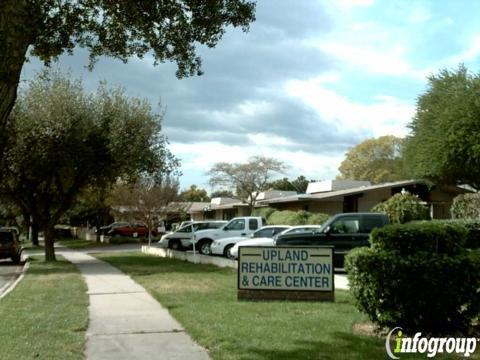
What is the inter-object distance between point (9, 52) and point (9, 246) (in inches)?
945

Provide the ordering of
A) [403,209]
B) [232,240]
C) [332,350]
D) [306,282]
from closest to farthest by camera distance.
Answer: [332,350] → [306,282] → [232,240] → [403,209]

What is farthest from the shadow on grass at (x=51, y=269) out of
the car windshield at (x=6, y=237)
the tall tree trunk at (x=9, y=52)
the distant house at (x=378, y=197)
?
the distant house at (x=378, y=197)

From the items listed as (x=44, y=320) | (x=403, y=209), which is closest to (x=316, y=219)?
(x=403, y=209)

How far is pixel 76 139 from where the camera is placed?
23.3 meters

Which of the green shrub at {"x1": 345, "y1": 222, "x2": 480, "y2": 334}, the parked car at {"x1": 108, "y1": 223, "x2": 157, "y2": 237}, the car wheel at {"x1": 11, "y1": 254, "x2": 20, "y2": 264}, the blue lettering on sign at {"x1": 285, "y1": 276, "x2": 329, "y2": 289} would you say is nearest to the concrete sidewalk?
the green shrub at {"x1": 345, "y1": 222, "x2": 480, "y2": 334}

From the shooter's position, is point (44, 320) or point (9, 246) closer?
point (44, 320)

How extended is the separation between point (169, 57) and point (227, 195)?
69533 millimetres

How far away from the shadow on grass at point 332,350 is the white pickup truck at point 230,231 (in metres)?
19.5

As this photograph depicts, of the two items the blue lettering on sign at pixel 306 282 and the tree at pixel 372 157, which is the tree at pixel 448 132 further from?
the tree at pixel 372 157

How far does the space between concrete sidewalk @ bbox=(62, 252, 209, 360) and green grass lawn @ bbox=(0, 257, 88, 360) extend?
223mm

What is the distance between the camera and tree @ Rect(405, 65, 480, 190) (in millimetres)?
34688

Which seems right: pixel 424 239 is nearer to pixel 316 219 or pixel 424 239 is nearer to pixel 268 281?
pixel 268 281

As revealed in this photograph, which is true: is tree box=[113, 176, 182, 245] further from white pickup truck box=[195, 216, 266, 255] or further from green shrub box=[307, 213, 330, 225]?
green shrub box=[307, 213, 330, 225]

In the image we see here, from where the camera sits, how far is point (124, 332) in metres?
8.59
